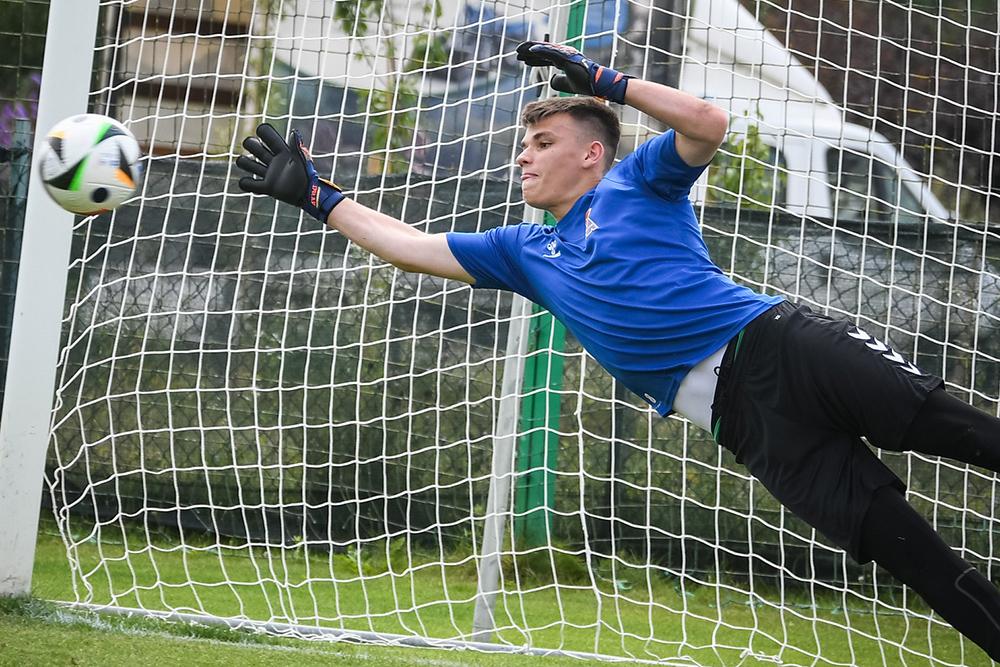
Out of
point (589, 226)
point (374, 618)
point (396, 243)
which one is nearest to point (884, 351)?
point (589, 226)

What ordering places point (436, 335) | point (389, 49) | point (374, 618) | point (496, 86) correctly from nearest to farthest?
point (374, 618)
point (496, 86)
point (389, 49)
point (436, 335)

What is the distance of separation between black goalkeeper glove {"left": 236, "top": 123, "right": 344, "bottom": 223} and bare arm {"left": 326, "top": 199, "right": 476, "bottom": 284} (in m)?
0.05

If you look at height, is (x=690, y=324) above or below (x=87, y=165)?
below

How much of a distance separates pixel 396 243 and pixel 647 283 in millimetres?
881

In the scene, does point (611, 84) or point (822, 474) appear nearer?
point (822, 474)

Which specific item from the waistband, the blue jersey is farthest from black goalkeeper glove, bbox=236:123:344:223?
the waistband

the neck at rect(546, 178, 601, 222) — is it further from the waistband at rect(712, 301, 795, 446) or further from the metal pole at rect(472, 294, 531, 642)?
the metal pole at rect(472, 294, 531, 642)

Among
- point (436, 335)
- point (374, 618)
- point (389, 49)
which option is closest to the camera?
point (374, 618)

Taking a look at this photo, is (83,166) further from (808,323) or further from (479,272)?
(808,323)

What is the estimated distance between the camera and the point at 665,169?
3230mm

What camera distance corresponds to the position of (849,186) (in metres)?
6.75

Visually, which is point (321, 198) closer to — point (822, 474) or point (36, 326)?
point (36, 326)

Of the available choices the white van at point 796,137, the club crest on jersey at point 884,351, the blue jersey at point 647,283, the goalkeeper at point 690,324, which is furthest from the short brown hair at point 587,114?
the white van at point 796,137

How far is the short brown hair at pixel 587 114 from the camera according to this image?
3600mm
